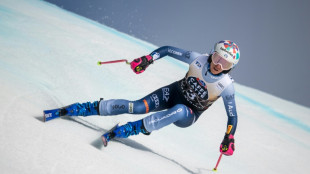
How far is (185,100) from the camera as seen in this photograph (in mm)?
2846

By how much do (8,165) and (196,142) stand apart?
8.93ft

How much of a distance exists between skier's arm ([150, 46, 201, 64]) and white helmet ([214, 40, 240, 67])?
0.95 feet

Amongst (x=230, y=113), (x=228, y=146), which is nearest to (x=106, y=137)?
(x=228, y=146)

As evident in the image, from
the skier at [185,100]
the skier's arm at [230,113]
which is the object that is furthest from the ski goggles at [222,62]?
the skier's arm at [230,113]

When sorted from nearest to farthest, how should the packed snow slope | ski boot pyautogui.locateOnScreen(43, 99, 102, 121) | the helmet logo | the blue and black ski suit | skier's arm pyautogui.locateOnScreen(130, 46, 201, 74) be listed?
the packed snow slope, ski boot pyautogui.locateOnScreen(43, 99, 102, 121), the blue and black ski suit, the helmet logo, skier's arm pyautogui.locateOnScreen(130, 46, 201, 74)

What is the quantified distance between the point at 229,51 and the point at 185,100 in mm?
662

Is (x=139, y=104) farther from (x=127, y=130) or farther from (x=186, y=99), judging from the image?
(x=186, y=99)

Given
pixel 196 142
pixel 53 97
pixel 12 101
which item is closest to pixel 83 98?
pixel 53 97

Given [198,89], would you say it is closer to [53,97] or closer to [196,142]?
[196,142]

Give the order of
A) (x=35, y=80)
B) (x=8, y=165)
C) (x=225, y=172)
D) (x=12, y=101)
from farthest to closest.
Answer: (x=35, y=80)
(x=225, y=172)
(x=12, y=101)
(x=8, y=165)

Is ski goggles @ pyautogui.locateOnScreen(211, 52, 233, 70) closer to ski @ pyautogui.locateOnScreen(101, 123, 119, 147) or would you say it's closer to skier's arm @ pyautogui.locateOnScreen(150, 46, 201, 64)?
skier's arm @ pyautogui.locateOnScreen(150, 46, 201, 64)

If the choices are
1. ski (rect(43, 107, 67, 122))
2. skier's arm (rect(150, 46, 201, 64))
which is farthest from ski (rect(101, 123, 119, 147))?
skier's arm (rect(150, 46, 201, 64))

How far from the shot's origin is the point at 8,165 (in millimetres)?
1437

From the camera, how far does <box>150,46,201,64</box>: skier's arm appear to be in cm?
292
